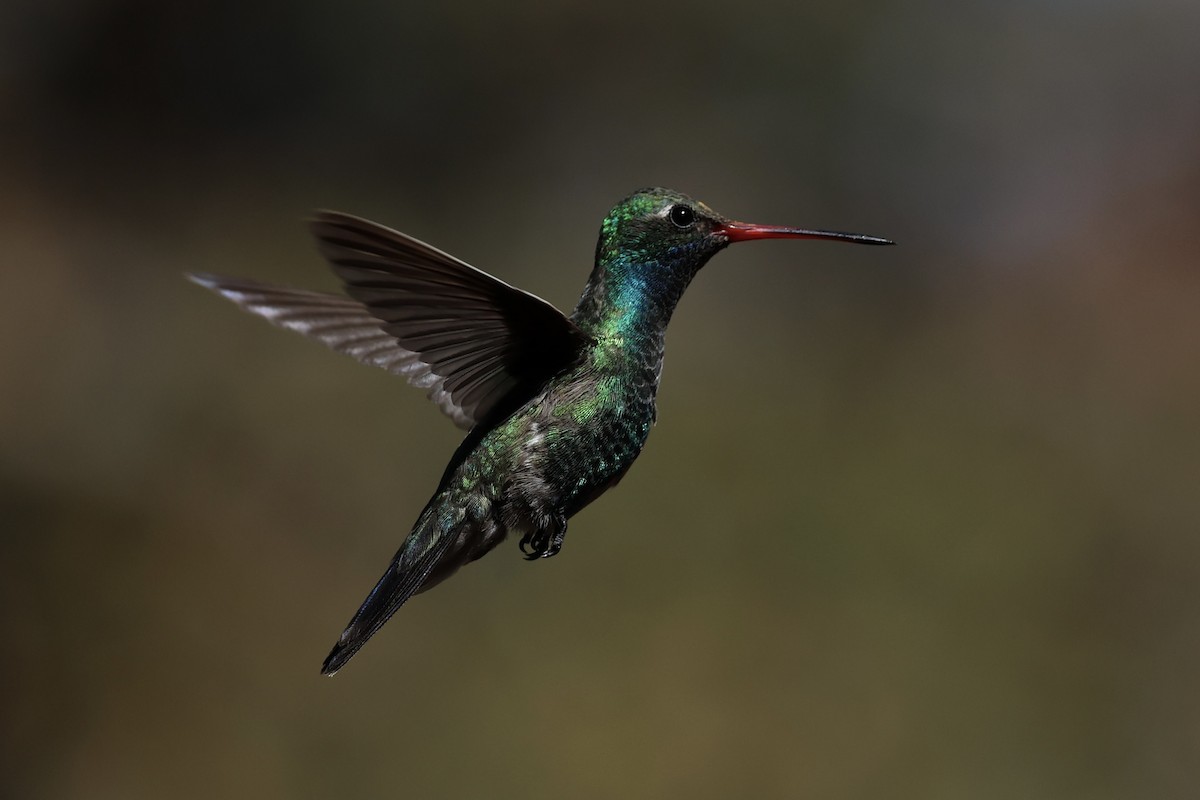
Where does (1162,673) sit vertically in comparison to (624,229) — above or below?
below

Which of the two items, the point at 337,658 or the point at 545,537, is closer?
the point at 337,658

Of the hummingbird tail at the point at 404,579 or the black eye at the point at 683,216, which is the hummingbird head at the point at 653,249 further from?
the hummingbird tail at the point at 404,579

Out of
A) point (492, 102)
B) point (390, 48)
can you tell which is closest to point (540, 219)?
point (492, 102)

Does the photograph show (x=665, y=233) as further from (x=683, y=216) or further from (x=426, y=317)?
(x=426, y=317)

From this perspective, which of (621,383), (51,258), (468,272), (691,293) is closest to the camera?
(468,272)

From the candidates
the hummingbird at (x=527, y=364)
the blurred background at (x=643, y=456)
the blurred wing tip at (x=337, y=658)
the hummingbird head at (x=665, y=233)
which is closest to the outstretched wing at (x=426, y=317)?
the hummingbird at (x=527, y=364)

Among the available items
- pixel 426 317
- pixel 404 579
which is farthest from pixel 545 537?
pixel 426 317

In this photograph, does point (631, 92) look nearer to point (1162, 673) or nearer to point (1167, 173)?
point (1167, 173)

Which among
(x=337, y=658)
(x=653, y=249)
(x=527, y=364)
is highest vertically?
(x=653, y=249)
